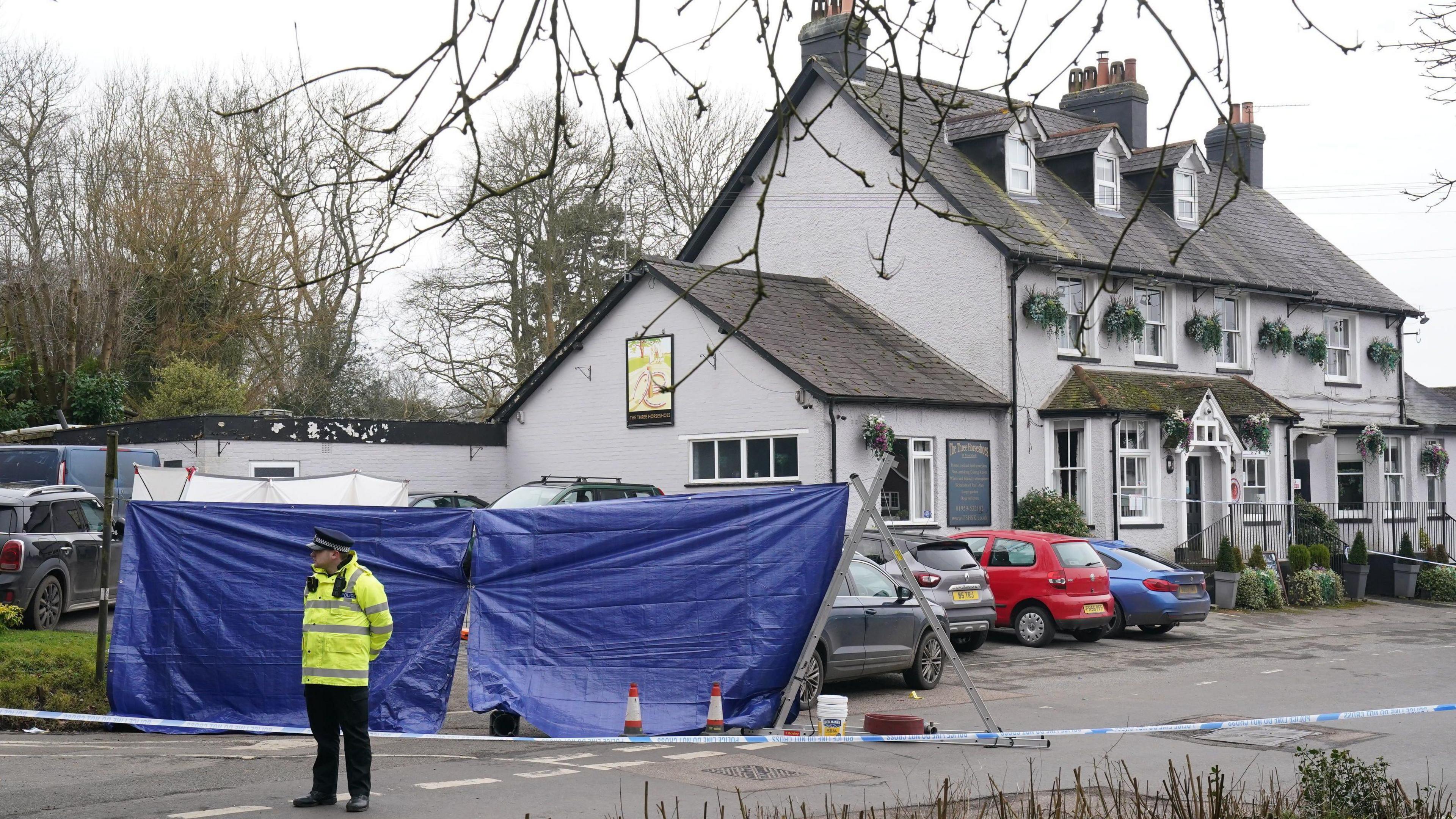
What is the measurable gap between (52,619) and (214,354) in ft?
71.5

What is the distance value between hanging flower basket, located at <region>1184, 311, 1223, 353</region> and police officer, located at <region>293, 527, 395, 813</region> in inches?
979

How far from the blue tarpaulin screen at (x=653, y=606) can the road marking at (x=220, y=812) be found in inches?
142

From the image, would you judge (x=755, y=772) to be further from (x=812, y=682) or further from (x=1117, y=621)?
(x=1117, y=621)

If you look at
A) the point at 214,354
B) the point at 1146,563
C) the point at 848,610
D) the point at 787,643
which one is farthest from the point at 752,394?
the point at 214,354

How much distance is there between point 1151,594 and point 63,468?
1745cm

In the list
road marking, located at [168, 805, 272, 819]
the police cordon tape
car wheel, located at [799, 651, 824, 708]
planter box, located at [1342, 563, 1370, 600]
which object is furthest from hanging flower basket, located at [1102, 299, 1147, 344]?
road marking, located at [168, 805, 272, 819]

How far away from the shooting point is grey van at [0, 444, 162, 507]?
914 inches

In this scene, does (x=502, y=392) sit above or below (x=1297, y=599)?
above

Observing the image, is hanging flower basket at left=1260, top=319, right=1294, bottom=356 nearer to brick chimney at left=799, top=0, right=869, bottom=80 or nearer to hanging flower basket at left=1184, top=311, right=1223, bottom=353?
hanging flower basket at left=1184, top=311, right=1223, bottom=353

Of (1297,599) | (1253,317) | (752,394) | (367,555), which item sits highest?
(1253,317)

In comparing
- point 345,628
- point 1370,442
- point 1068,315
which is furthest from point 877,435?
point 1370,442

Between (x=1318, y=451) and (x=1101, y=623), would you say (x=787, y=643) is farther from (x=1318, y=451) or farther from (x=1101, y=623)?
(x=1318, y=451)

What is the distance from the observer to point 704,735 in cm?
1190

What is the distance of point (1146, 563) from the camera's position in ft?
71.6
